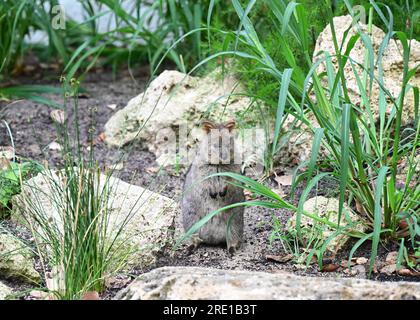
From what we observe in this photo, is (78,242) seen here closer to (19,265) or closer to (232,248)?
(19,265)

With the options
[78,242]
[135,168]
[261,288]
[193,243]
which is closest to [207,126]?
[193,243]

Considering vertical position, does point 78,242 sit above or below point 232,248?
above

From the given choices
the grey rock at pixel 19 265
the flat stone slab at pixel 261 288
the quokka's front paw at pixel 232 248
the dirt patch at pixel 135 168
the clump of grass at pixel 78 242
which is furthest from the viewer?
the quokka's front paw at pixel 232 248

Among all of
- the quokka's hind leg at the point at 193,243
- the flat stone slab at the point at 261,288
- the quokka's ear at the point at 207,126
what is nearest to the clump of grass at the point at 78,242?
the flat stone slab at the point at 261,288

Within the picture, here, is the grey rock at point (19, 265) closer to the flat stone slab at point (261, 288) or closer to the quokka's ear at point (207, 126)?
the flat stone slab at point (261, 288)

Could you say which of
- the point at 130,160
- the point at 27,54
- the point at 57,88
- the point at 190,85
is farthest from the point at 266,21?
the point at 27,54

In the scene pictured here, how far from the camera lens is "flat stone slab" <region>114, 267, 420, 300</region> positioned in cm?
326

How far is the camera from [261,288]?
3275 mm

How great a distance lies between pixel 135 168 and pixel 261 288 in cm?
261

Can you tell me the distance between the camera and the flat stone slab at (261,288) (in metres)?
3.26

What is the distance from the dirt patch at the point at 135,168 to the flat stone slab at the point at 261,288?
59 cm

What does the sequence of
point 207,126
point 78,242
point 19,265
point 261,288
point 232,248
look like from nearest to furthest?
point 261,288 → point 78,242 → point 19,265 → point 232,248 → point 207,126
